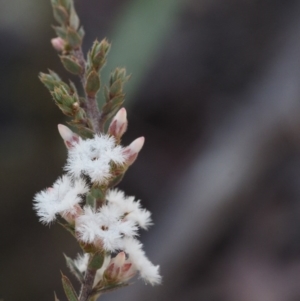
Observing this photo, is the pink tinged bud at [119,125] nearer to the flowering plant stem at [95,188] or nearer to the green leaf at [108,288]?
the flowering plant stem at [95,188]

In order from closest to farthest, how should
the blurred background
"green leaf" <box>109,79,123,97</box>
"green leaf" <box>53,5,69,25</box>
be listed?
"green leaf" <box>109,79,123,97</box>, "green leaf" <box>53,5,69,25</box>, the blurred background

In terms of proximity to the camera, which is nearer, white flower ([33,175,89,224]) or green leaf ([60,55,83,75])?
white flower ([33,175,89,224])

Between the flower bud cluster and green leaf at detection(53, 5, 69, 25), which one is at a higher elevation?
green leaf at detection(53, 5, 69, 25)

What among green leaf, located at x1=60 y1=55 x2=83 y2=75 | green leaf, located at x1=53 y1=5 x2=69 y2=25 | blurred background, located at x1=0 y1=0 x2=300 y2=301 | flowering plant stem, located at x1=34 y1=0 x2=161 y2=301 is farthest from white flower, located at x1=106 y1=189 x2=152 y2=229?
blurred background, located at x1=0 y1=0 x2=300 y2=301

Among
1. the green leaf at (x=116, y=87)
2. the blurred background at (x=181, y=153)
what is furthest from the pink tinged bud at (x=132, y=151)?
the blurred background at (x=181, y=153)

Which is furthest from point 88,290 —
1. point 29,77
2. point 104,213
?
point 29,77

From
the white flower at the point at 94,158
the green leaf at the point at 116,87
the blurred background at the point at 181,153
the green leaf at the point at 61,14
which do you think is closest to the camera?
the white flower at the point at 94,158

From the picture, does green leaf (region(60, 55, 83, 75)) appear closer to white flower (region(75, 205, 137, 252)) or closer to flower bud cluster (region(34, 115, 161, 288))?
flower bud cluster (region(34, 115, 161, 288))

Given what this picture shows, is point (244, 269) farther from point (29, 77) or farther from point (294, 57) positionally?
point (29, 77)
